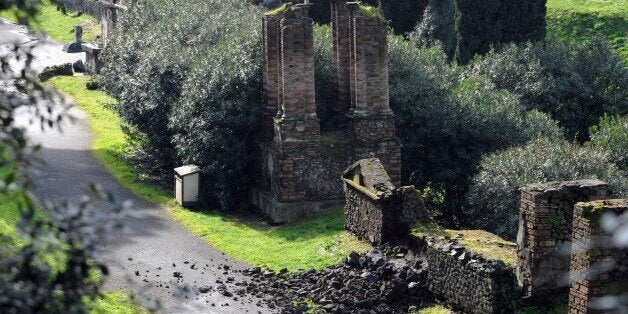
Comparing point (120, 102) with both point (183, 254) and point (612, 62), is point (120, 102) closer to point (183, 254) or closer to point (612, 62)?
point (183, 254)

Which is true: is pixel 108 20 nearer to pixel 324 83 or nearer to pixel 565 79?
pixel 324 83

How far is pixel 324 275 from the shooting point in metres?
19.7

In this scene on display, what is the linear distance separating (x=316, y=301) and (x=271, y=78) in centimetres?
781

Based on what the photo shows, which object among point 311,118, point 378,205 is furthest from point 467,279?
point 311,118

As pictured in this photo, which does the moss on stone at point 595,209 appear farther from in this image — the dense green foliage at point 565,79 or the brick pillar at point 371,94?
the dense green foliage at point 565,79

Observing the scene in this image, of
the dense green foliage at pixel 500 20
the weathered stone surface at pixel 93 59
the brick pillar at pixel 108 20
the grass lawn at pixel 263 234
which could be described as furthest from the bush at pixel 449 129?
the weathered stone surface at pixel 93 59

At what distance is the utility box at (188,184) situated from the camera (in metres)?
25.5

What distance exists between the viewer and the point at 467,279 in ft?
55.4

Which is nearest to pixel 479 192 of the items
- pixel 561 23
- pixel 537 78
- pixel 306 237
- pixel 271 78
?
pixel 306 237

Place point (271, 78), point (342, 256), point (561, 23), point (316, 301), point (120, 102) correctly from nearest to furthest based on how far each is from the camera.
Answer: point (316, 301) < point (342, 256) < point (271, 78) < point (120, 102) < point (561, 23)

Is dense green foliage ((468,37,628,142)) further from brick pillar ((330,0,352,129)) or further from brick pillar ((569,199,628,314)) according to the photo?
brick pillar ((569,199,628,314))

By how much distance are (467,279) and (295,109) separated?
8311 mm

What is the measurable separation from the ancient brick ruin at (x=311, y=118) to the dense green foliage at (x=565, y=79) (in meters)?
6.03

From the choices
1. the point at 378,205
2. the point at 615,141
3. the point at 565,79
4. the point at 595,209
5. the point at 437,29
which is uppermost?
the point at 437,29
